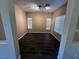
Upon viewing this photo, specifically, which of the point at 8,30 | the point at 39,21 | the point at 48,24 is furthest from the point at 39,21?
the point at 8,30

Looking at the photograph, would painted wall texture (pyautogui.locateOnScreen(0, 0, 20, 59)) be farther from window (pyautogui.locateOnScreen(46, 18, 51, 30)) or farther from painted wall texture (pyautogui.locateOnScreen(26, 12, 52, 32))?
window (pyautogui.locateOnScreen(46, 18, 51, 30))

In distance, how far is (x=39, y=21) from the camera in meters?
8.94

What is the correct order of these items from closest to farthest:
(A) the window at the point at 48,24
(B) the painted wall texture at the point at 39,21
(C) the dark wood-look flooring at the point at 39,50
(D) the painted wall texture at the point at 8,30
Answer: (D) the painted wall texture at the point at 8,30 → (C) the dark wood-look flooring at the point at 39,50 → (B) the painted wall texture at the point at 39,21 → (A) the window at the point at 48,24

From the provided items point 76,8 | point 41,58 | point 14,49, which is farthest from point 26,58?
point 76,8

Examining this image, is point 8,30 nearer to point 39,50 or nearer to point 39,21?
point 39,50

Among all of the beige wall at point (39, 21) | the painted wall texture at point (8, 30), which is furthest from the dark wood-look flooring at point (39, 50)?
the beige wall at point (39, 21)

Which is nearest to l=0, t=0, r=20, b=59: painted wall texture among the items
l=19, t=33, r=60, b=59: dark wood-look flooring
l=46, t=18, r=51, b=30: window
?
l=19, t=33, r=60, b=59: dark wood-look flooring

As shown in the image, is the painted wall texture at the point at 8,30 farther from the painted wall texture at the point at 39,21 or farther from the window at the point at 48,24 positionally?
the window at the point at 48,24

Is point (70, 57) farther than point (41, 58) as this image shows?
No

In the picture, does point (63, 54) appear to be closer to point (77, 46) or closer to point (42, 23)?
point (77, 46)

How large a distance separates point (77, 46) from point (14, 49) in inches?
70.3

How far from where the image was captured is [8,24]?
1900 millimetres

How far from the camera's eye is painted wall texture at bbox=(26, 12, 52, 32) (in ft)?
28.9

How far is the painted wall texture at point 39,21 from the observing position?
8812 mm
